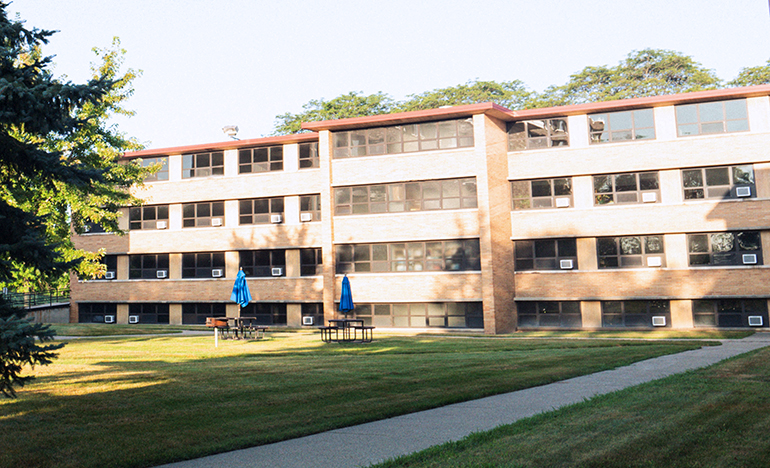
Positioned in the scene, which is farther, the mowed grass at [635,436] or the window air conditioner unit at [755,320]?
the window air conditioner unit at [755,320]

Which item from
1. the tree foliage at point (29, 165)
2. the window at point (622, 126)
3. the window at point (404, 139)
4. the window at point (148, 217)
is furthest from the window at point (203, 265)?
the tree foliage at point (29, 165)

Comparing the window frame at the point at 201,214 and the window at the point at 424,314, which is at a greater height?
the window frame at the point at 201,214

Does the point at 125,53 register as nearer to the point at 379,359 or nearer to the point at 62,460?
the point at 379,359

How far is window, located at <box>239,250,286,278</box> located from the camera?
3647 cm

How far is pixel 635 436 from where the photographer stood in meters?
7.50

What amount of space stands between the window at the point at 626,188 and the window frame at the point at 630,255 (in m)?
1.69

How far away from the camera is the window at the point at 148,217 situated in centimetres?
3912

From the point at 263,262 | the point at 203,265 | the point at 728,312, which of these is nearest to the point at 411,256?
the point at 263,262

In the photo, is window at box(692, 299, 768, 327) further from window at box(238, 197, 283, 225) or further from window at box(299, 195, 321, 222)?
A: window at box(238, 197, 283, 225)

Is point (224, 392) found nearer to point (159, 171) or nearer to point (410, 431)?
point (410, 431)

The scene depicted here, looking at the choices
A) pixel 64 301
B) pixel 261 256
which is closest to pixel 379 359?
pixel 261 256

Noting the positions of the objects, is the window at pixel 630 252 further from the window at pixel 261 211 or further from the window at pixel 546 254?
the window at pixel 261 211

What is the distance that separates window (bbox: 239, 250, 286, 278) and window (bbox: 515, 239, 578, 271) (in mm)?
12757

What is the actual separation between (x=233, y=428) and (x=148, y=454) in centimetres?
145
